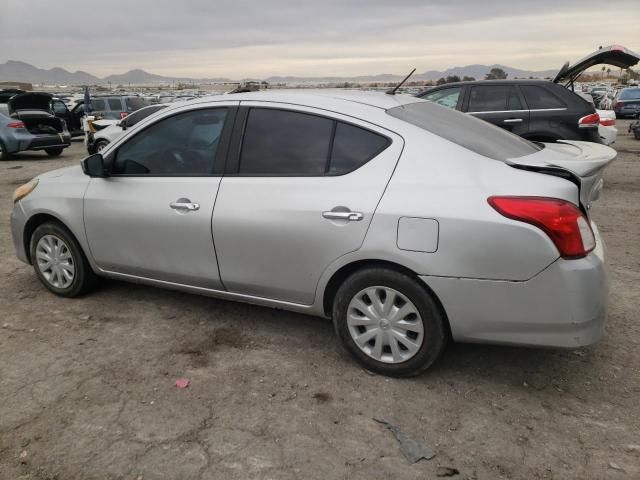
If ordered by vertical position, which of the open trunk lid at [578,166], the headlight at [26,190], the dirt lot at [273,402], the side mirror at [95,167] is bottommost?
the dirt lot at [273,402]

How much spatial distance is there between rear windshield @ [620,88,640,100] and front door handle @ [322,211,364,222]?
87.7 ft

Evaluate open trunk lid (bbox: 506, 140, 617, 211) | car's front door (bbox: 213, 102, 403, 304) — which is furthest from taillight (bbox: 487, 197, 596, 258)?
car's front door (bbox: 213, 102, 403, 304)

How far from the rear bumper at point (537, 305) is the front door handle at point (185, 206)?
1.62m

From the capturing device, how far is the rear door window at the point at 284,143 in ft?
11.0

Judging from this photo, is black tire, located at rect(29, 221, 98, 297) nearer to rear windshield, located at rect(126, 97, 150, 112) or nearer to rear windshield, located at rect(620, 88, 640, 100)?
rear windshield, located at rect(126, 97, 150, 112)

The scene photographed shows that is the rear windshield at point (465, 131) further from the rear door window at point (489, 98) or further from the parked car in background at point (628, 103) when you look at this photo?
the parked car in background at point (628, 103)

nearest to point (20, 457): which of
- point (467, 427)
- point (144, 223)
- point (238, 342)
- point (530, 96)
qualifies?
point (238, 342)

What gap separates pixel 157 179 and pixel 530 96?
6373 millimetres

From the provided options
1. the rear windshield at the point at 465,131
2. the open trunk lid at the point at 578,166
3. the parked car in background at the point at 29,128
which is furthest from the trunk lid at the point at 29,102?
the open trunk lid at the point at 578,166

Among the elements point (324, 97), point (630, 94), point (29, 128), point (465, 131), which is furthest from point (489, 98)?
point (630, 94)

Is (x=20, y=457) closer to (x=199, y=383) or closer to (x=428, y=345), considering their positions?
(x=199, y=383)

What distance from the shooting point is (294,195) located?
332 cm

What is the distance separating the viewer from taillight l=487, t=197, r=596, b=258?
8.95ft

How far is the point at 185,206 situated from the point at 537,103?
638cm
